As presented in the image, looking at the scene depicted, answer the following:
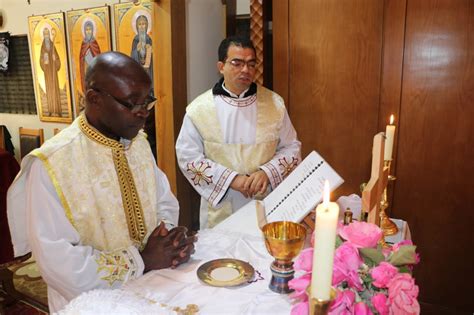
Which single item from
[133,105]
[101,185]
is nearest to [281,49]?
[133,105]

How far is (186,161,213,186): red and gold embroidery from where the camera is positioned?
2634mm

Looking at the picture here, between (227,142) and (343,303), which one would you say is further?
(227,142)

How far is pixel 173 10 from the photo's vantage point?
3100mm

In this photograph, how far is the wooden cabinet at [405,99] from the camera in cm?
264

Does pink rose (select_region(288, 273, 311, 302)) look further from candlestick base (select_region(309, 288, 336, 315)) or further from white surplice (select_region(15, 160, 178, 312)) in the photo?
white surplice (select_region(15, 160, 178, 312))

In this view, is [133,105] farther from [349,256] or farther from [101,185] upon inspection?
[349,256]

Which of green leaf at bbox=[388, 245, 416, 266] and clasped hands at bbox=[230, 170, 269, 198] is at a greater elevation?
green leaf at bbox=[388, 245, 416, 266]

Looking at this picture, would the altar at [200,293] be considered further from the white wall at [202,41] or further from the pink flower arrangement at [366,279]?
the white wall at [202,41]

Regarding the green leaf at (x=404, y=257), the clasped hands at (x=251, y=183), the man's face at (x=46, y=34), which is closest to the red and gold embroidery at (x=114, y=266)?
the green leaf at (x=404, y=257)

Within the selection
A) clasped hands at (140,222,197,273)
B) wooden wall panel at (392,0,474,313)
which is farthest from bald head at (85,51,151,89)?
wooden wall panel at (392,0,474,313)

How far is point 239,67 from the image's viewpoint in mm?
2705

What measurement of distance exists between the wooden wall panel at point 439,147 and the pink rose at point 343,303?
2193 mm

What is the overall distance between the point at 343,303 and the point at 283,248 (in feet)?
1.03

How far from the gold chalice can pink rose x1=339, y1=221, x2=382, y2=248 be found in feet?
0.71
